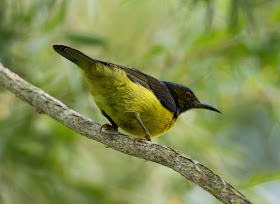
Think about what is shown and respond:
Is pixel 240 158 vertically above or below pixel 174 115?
above

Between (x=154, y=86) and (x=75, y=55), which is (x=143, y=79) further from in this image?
(x=75, y=55)

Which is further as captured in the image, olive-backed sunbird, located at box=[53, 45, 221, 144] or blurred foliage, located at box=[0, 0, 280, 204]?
blurred foliage, located at box=[0, 0, 280, 204]

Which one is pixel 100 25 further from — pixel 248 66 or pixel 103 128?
pixel 103 128

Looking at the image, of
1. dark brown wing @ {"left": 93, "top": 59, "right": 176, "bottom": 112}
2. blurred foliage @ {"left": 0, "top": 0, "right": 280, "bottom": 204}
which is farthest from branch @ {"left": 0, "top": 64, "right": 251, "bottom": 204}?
blurred foliage @ {"left": 0, "top": 0, "right": 280, "bottom": 204}

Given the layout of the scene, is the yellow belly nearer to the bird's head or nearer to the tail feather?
the tail feather

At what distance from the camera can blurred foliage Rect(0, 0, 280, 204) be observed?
511 centimetres

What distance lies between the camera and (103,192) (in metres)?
5.54

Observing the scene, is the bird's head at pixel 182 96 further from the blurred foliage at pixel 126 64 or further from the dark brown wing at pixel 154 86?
the blurred foliage at pixel 126 64

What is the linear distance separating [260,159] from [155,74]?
504 cm

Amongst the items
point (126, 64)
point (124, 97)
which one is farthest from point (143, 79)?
point (126, 64)

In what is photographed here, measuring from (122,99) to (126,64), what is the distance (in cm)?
179

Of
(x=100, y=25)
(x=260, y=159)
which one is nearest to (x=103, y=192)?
(x=100, y=25)

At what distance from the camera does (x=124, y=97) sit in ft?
12.2

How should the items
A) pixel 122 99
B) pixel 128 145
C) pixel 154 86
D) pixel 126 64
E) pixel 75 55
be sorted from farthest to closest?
pixel 126 64
pixel 154 86
pixel 122 99
pixel 75 55
pixel 128 145
